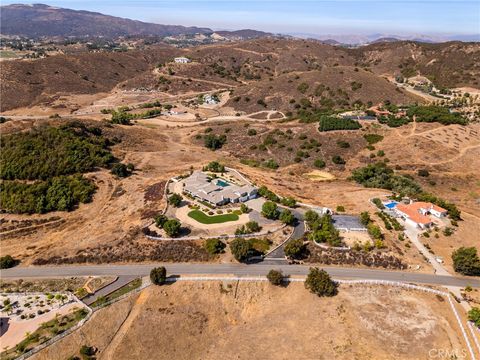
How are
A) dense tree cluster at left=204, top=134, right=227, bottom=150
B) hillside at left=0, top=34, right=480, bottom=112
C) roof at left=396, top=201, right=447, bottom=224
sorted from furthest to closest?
hillside at left=0, top=34, right=480, bottom=112
dense tree cluster at left=204, top=134, right=227, bottom=150
roof at left=396, top=201, right=447, bottom=224

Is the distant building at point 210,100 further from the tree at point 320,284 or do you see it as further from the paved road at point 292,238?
the tree at point 320,284

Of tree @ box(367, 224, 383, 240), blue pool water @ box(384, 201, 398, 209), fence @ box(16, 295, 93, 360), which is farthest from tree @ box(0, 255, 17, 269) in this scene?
blue pool water @ box(384, 201, 398, 209)

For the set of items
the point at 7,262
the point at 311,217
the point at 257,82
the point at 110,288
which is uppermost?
the point at 257,82

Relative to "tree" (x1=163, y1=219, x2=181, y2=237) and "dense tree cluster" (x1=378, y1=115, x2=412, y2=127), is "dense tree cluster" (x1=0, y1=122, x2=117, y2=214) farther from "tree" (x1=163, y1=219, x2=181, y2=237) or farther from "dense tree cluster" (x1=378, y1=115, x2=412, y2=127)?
"dense tree cluster" (x1=378, y1=115, x2=412, y2=127)

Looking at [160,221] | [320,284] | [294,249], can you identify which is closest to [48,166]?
[160,221]

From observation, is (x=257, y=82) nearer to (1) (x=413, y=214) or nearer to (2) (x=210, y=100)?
(2) (x=210, y=100)

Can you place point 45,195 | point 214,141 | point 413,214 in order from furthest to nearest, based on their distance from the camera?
point 214,141, point 45,195, point 413,214

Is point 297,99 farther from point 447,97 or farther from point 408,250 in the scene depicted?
point 408,250
